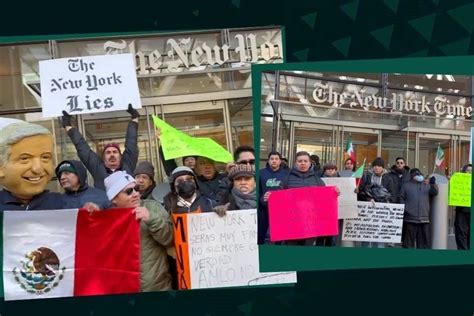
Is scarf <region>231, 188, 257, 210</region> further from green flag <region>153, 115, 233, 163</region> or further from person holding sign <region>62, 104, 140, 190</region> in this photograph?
person holding sign <region>62, 104, 140, 190</region>

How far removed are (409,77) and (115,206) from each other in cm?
270

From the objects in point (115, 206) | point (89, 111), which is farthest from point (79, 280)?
point (89, 111)

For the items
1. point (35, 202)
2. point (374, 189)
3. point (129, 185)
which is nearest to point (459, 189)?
point (374, 189)

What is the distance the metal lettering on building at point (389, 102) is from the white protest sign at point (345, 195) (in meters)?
0.65

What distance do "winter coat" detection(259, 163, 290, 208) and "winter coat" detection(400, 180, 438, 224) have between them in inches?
47.4

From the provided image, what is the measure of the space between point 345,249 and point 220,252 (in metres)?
1.08

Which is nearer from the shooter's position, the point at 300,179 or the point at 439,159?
the point at 300,179

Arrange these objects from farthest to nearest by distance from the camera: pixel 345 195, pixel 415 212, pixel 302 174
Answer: pixel 415 212, pixel 345 195, pixel 302 174

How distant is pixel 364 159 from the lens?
5.19m

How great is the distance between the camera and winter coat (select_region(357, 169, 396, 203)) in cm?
521

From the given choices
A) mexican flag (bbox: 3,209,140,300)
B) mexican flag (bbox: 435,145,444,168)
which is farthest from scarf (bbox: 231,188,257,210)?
mexican flag (bbox: 435,145,444,168)

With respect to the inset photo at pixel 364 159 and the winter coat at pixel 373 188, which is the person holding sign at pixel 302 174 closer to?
the inset photo at pixel 364 159

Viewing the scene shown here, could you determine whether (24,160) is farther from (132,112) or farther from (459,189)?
(459,189)

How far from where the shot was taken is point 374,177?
5.27 m
